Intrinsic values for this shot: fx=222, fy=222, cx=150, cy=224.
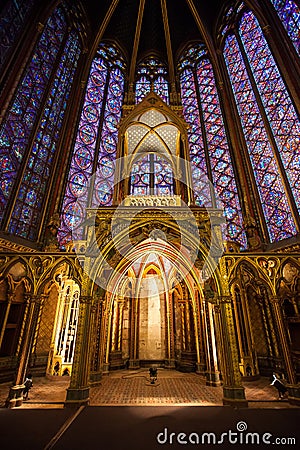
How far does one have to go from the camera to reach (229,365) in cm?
546

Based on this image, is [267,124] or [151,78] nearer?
[267,124]

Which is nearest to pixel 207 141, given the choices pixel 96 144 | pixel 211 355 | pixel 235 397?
pixel 96 144

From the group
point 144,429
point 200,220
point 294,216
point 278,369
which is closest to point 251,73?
point 294,216

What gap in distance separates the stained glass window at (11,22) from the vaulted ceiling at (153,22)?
681cm

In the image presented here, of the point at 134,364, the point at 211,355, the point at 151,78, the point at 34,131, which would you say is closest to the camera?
the point at 211,355

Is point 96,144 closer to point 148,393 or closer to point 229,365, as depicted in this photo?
point 148,393

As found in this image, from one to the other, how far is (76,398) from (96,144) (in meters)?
12.1

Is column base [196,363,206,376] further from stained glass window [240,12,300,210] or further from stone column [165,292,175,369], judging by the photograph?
stained glass window [240,12,300,210]

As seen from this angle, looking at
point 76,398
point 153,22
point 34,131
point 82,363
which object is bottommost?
point 76,398

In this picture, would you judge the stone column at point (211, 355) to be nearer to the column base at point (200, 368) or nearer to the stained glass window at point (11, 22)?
the column base at point (200, 368)

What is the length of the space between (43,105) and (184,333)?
43.7ft

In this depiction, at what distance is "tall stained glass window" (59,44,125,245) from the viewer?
11.1 metres

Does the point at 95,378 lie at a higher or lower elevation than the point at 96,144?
lower

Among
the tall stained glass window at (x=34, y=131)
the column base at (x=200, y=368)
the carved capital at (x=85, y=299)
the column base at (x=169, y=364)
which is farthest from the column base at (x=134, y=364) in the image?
the tall stained glass window at (x=34, y=131)
